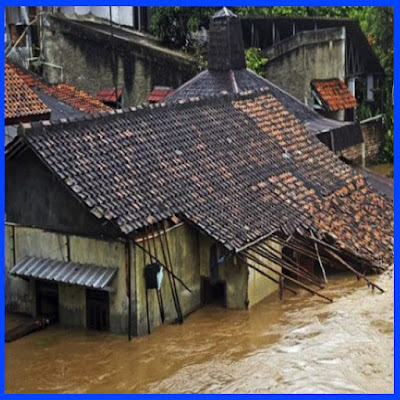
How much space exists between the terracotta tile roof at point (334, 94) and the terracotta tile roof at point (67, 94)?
22.8 feet

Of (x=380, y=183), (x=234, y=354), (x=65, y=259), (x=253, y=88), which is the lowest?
(x=234, y=354)

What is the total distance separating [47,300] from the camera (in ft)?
55.2

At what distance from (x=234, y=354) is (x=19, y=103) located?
10859mm

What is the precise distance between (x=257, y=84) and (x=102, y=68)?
293 inches

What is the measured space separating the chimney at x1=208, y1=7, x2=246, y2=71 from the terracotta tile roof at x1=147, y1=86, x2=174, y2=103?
13.8 feet

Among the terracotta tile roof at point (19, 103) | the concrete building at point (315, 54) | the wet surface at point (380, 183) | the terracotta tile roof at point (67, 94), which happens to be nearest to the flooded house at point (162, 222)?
the wet surface at point (380, 183)

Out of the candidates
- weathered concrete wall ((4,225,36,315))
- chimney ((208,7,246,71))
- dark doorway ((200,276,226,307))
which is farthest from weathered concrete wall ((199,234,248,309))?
chimney ((208,7,246,71))

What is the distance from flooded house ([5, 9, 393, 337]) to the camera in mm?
15555

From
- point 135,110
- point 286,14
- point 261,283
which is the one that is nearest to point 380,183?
point 261,283

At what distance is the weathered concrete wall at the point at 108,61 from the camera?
2920 centimetres

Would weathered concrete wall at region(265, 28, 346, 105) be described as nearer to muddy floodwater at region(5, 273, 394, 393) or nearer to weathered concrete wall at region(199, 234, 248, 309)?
muddy floodwater at region(5, 273, 394, 393)

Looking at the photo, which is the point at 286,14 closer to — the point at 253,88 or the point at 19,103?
the point at 253,88

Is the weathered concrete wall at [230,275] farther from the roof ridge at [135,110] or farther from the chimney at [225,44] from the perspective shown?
the chimney at [225,44]

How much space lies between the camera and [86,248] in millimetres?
15797
